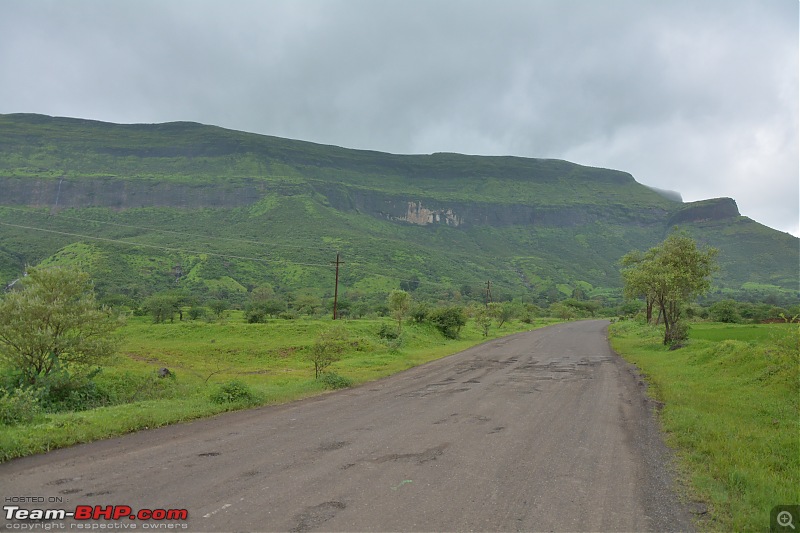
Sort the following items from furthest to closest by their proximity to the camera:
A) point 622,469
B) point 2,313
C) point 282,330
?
point 282,330 < point 2,313 < point 622,469

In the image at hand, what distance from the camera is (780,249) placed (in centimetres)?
15525

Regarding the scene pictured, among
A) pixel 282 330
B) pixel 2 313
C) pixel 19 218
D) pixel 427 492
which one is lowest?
pixel 282 330

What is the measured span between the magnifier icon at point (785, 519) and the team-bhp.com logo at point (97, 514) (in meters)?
7.18

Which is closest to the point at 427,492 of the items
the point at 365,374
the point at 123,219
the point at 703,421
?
the point at 703,421

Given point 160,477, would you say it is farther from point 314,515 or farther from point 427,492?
point 427,492

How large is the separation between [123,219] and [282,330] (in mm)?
137483

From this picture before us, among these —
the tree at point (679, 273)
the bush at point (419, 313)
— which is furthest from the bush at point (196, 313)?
the tree at point (679, 273)

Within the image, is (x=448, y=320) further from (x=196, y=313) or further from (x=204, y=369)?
(x=196, y=313)

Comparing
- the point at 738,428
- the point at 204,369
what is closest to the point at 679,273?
the point at 738,428

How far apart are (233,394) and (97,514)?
7.68 metres

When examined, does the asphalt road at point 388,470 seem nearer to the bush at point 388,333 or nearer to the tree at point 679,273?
the tree at point 679,273

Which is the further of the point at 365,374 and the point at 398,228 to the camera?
the point at 398,228

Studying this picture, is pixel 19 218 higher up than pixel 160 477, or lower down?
higher up

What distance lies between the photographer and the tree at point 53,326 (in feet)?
39.4
